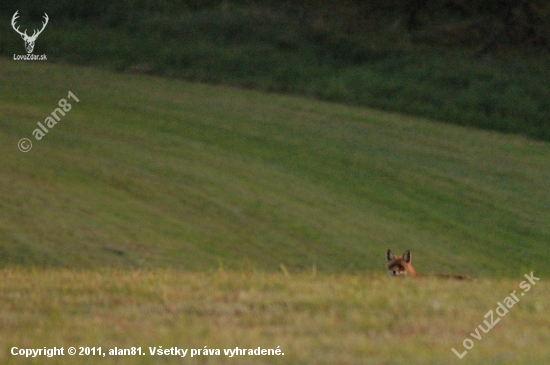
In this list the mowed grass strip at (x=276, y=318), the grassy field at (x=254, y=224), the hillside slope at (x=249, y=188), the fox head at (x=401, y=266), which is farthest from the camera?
the hillside slope at (x=249, y=188)

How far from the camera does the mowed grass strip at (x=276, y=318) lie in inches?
189

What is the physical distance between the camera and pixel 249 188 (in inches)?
654

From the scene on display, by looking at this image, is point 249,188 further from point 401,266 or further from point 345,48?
point 345,48

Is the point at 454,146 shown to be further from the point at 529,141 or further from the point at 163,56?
the point at 163,56

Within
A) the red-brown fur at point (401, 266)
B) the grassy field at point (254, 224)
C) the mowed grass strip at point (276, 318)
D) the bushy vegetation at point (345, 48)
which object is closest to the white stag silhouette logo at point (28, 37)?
the bushy vegetation at point (345, 48)

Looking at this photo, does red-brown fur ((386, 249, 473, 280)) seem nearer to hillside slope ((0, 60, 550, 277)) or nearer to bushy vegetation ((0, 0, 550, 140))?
hillside slope ((0, 60, 550, 277))

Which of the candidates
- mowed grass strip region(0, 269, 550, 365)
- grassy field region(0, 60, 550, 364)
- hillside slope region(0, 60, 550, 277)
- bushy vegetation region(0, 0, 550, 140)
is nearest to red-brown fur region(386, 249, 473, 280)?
grassy field region(0, 60, 550, 364)

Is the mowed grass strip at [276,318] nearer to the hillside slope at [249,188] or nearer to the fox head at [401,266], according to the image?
the fox head at [401,266]

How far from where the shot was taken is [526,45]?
35.5m

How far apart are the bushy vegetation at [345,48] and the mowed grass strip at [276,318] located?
21927mm

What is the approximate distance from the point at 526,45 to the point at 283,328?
107 ft

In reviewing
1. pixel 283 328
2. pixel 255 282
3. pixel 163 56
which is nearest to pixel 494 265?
pixel 255 282

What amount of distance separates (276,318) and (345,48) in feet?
97.4

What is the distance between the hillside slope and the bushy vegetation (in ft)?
13.3
